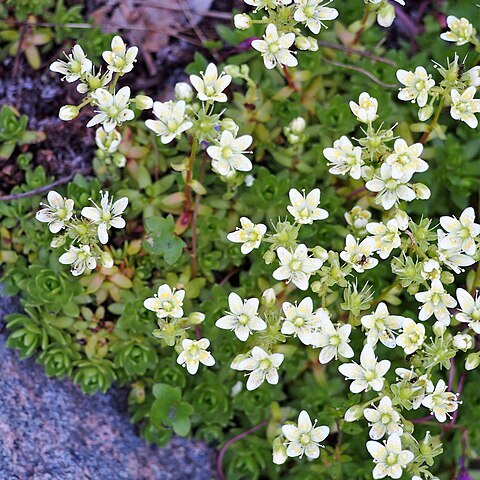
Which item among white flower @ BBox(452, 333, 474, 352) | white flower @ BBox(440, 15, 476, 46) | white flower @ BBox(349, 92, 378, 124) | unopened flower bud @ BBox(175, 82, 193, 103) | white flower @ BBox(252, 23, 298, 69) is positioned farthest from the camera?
unopened flower bud @ BBox(175, 82, 193, 103)

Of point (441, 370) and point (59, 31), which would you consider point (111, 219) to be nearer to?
point (59, 31)

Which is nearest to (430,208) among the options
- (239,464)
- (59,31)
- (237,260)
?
(237,260)

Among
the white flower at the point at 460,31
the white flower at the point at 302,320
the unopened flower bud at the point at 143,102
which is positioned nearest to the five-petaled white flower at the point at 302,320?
the white flower at the point at 302,320

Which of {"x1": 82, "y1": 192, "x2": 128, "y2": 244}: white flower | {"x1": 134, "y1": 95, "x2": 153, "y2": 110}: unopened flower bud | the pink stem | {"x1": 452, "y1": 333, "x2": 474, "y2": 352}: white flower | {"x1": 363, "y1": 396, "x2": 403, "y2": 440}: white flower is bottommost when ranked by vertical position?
the pink stem

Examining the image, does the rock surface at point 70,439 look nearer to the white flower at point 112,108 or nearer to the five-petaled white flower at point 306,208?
the white flower at point 112,108

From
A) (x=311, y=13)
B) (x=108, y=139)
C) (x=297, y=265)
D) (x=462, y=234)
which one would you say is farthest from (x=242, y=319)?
(x=311, y=13)

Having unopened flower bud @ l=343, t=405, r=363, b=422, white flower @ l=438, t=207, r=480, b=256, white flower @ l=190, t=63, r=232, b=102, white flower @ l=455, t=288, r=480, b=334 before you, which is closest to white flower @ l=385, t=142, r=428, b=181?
white flower @ l=438, t=207, r=480, b=256

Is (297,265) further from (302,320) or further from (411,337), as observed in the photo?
(411,337)

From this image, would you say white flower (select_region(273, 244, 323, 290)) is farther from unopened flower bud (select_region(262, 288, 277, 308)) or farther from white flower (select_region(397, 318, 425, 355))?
white flower (select_region(397, 318, 425, 355))
